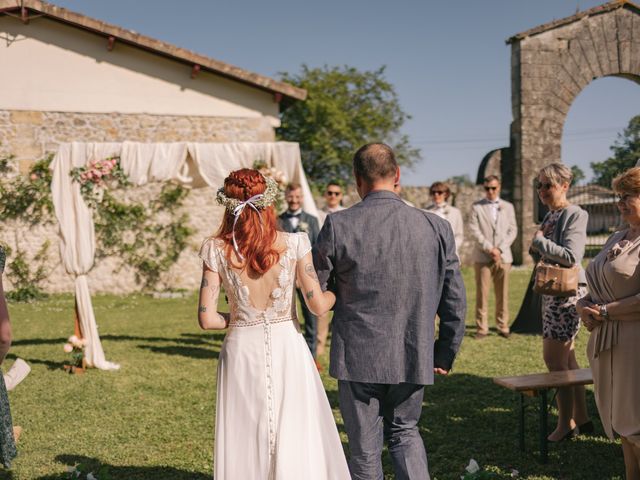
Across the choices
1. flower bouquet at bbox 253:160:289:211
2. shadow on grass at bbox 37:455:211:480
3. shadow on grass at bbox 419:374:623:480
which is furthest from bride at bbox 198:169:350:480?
flower bouquet at bbox 253:160:289:211

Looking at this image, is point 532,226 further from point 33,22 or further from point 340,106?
point 340,106

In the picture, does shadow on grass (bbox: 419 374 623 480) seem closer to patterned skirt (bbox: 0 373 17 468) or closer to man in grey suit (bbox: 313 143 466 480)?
man in grey suit (bbox: 313 143 466 480)

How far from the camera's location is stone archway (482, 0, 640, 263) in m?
15.6

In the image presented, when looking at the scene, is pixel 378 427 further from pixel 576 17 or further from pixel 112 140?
pixel 576 17

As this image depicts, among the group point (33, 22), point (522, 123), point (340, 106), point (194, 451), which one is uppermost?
point (340, 106)

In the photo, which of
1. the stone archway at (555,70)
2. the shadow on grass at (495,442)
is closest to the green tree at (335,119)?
the stone archway at (555,70)

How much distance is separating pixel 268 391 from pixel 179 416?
8.53 ft

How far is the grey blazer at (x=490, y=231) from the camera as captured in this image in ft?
A: 26.8

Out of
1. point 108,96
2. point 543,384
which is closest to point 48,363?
point 543,384

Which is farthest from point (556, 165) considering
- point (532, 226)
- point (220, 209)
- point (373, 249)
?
point (532, 226)

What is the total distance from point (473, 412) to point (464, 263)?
1159cm

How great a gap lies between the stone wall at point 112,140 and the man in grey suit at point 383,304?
1189 centimetres

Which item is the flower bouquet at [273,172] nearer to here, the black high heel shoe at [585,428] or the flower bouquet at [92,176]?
the flower bouquet at [92,176]

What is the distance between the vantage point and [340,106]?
35.6 meters
